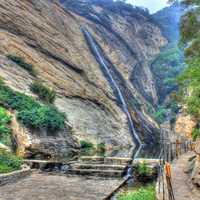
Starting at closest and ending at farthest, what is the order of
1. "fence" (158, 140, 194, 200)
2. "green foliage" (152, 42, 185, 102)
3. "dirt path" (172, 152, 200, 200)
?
"fence" (158, 140, 194, 200), "dirt path" (172, 152, 200, 200), "green foliage" (152, 42, 185, 102)

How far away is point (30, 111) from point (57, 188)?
10.5m

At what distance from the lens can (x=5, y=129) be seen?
17.7 meters

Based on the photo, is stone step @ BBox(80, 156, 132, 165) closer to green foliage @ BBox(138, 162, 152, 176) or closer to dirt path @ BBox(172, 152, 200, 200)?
green foliage @ BBox(138, 162, 152, 176)

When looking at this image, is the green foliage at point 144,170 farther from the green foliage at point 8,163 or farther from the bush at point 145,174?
the green foliage at point 8,163

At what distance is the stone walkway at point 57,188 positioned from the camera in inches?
382

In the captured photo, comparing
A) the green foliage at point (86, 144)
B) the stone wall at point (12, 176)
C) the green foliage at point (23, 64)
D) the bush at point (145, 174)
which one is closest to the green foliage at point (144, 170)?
the bush at point (145, 174)

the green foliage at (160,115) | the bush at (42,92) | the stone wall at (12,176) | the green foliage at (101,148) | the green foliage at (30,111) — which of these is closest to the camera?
the stone wall at (12,176)

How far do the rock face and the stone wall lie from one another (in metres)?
5.64

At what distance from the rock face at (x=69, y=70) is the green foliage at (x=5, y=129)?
1.57 metres

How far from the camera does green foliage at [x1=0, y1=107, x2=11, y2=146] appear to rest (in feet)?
57.3

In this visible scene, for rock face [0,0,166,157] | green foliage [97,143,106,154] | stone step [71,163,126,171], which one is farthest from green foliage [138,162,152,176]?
green foliage [97,143,106,154]

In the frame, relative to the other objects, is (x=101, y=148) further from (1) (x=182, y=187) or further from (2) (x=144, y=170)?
(1) (x=182, y=187)

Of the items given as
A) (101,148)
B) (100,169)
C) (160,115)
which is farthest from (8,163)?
(160,115)

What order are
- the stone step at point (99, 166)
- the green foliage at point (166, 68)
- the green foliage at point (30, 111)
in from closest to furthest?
the stone step at point (99, 166)
the green foliage at point (30, 111)
the green foliage at point (166, 68)
